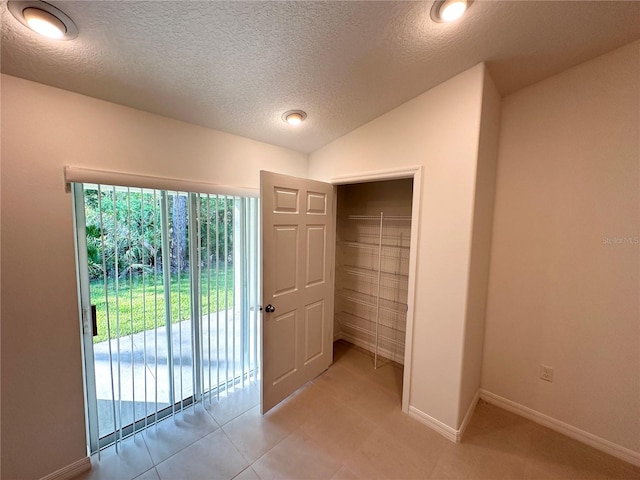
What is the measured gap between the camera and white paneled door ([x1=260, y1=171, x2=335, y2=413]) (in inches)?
74.4

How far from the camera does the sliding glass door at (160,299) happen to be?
4.91ft

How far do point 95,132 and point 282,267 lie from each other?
1.43 metres

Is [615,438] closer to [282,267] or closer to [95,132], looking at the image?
[282,267]

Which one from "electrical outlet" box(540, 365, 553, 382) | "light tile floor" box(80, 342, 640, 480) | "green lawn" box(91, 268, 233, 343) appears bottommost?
"light tile floor" box(80, 342, 640, 480)

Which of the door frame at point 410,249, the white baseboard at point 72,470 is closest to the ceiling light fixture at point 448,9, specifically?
the door frame at point 410,249

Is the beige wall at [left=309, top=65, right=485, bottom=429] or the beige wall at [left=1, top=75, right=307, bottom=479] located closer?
the beige wall at [left=1, top=75, right=307, bottom=479]

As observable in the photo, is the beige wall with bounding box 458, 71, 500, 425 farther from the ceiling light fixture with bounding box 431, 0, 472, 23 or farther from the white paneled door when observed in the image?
the white paneled door

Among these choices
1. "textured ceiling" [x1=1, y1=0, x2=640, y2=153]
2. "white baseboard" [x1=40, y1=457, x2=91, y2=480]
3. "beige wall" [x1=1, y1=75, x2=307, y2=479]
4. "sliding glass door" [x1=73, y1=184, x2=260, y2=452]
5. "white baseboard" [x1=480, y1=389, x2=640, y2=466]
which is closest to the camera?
"textured ceiling" [x1=1, y1=0, x2=640, y2=153]

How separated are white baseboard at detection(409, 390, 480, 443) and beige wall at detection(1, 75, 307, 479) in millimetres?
2242

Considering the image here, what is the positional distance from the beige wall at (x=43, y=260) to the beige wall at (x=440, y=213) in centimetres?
188

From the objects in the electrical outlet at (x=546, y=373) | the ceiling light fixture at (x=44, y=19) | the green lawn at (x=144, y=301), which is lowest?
the electrical outlet at (x=546, y=373)

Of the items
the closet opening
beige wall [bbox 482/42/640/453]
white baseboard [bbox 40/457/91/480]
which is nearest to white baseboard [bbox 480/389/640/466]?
beige wall [bbox 482/42/640/453]

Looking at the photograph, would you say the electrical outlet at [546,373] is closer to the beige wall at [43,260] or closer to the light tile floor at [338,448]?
the light tile floor at [338,448]

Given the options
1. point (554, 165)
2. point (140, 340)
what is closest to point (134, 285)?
point (140, 340)
